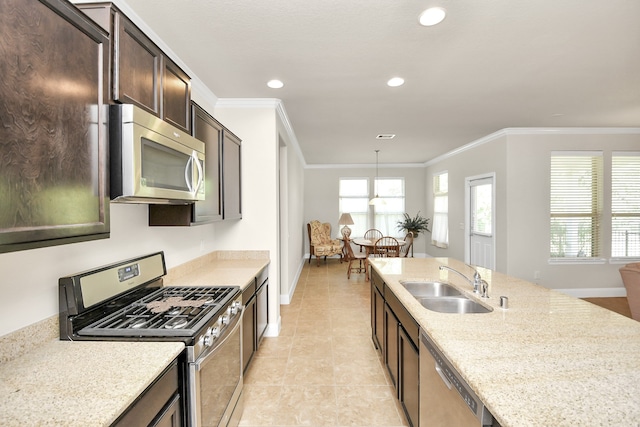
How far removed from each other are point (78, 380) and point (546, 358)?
162cm

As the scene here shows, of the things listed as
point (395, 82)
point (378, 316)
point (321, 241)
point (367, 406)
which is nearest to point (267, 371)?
point (367, 406)

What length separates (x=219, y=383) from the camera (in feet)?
5.26

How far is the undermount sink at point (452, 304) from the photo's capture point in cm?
192

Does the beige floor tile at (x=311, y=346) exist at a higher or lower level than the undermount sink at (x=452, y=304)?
lower

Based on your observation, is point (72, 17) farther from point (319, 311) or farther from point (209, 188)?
point (319, 311)

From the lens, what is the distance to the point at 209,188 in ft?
7.57

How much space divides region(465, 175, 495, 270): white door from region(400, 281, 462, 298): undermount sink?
344 centimetres

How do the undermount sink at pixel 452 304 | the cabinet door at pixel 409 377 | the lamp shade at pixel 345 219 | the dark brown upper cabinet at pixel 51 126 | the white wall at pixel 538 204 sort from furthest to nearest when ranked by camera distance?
the lamp shade at pixel 345 219 < the white wall at pixel 538 204 < the undermount sink at pixel 452 304 < the cabinet door at pixel 409 377 < the dark brown upper cabinet at pixel 51 126

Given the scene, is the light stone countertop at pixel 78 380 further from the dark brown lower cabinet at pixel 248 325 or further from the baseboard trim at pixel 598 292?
the baseboard trim at pixel 598 292

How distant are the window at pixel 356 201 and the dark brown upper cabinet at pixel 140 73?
666cm

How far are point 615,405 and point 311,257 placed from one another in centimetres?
739

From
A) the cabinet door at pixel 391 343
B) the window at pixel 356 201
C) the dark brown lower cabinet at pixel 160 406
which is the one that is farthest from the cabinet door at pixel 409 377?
the window at pixel 356 201

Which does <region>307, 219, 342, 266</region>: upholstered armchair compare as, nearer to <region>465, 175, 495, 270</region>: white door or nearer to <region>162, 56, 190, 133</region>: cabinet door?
<region>465, 175, 495, 270</region>: white door

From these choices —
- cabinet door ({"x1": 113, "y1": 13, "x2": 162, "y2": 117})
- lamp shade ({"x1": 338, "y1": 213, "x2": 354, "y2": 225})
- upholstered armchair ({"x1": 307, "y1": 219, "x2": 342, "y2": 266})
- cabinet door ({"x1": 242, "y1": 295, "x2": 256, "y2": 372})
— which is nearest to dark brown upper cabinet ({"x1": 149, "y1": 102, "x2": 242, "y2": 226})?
cabinet door ({"x1": 113, "y1": 13, "x2": 162, "y2": 117})
